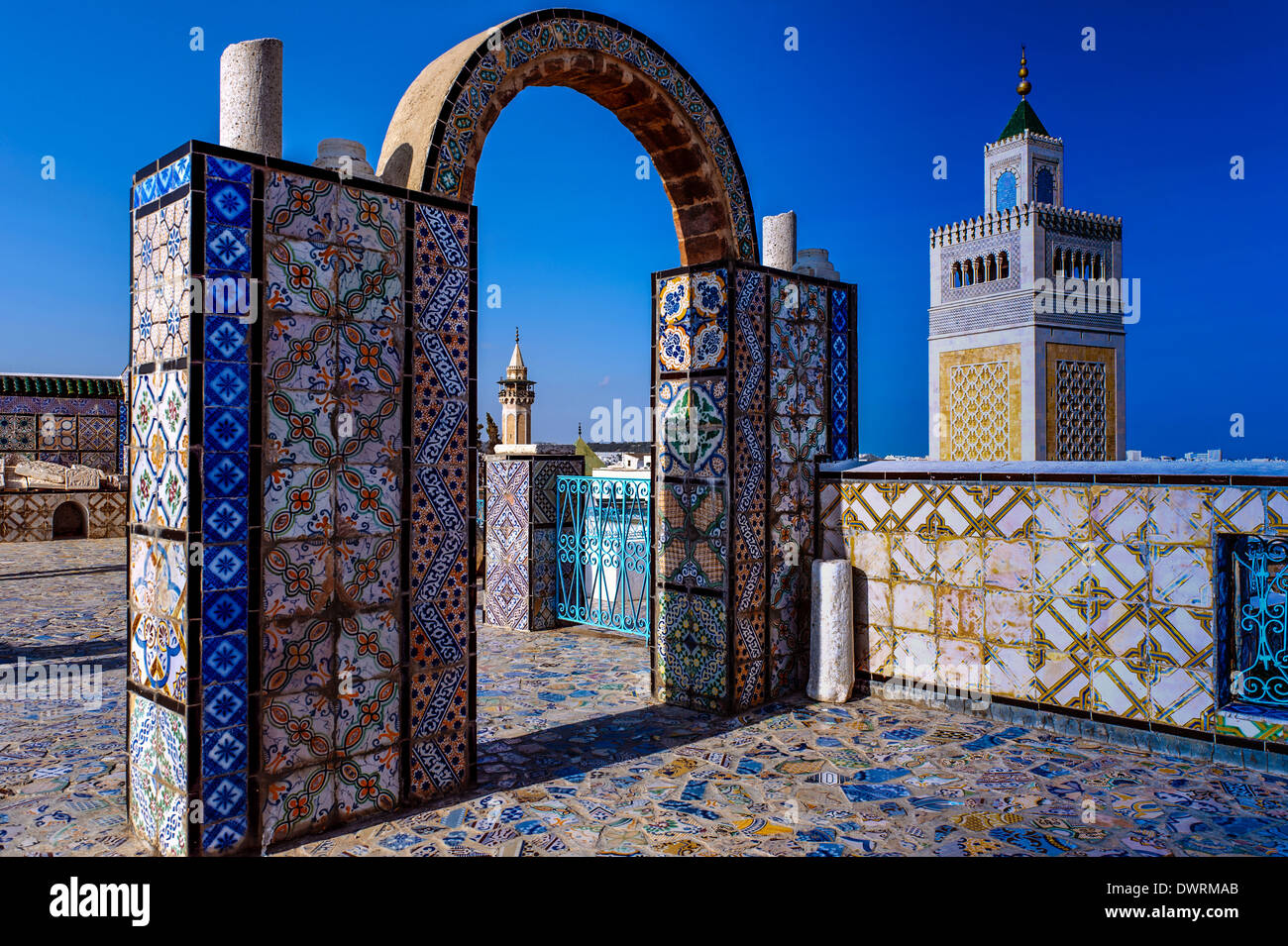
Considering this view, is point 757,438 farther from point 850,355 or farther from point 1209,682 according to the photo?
point 1209,682

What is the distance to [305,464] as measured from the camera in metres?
2.87

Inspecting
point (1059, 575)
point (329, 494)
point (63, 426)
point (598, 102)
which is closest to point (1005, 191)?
point (598, 102)

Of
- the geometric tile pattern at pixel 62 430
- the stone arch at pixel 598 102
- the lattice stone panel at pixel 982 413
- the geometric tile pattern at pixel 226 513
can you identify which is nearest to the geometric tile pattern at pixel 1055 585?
the stone arch at pixel 598 102

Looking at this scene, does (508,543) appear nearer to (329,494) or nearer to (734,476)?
(734,476)

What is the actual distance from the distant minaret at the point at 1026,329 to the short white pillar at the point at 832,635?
15.1 m

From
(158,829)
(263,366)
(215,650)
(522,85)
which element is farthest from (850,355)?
(158,829)

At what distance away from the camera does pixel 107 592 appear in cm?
841

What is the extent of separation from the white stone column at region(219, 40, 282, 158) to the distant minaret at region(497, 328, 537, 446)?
1800 centimetres

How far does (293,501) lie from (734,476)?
238cm

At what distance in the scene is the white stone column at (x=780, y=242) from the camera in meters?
5.10

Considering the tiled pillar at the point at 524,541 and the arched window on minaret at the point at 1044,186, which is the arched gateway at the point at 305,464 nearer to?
the tiled pillar at the point at 524,541

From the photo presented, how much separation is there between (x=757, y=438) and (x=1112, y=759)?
7.48 feet

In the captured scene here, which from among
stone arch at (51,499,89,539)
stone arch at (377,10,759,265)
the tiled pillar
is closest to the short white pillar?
stone arch at (377,10,759,265)

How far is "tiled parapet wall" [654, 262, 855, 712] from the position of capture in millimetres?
4539
